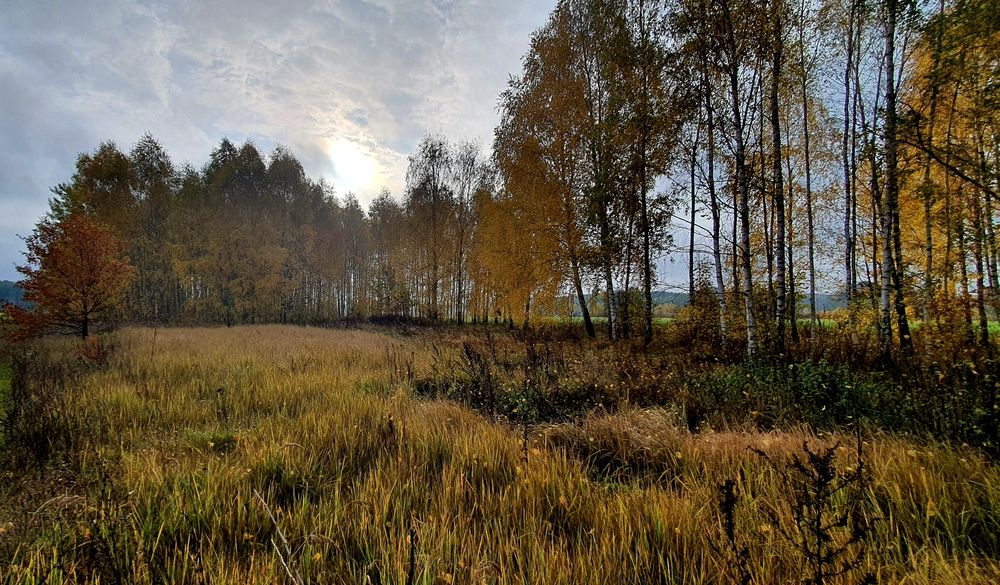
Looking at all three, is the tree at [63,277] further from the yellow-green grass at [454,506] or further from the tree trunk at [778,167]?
the tree trunk at [778,167]

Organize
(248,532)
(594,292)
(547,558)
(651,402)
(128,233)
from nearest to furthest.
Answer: (547,558), (248,532), (651,402), (594,292), (128,233)

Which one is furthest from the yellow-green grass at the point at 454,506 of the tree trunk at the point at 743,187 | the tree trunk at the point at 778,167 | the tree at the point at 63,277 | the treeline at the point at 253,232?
the treeline at the point at 253,232

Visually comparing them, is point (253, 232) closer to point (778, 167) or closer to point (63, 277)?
point (63, 277)

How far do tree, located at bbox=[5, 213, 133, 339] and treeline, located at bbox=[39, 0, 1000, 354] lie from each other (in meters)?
11.8

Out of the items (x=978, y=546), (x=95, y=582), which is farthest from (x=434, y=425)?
(x=978, y=546)

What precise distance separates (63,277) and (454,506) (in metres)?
15.1

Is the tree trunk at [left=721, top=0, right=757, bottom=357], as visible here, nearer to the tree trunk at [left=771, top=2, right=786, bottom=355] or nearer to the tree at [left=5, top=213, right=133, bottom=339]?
the tree trunk at [left=771, top=2, right=786, bottom=355]

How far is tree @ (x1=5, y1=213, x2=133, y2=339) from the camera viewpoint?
9773mm

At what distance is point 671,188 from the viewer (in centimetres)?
1027

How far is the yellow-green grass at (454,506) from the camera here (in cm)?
150

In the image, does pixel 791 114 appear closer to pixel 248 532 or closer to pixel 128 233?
pixel 248 532

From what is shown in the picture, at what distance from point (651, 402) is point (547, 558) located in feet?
12.4

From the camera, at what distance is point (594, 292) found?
12.3 m

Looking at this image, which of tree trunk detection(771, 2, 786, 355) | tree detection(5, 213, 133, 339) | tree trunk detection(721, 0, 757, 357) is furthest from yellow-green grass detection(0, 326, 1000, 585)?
tree detection(5, 213, 133, 339)
